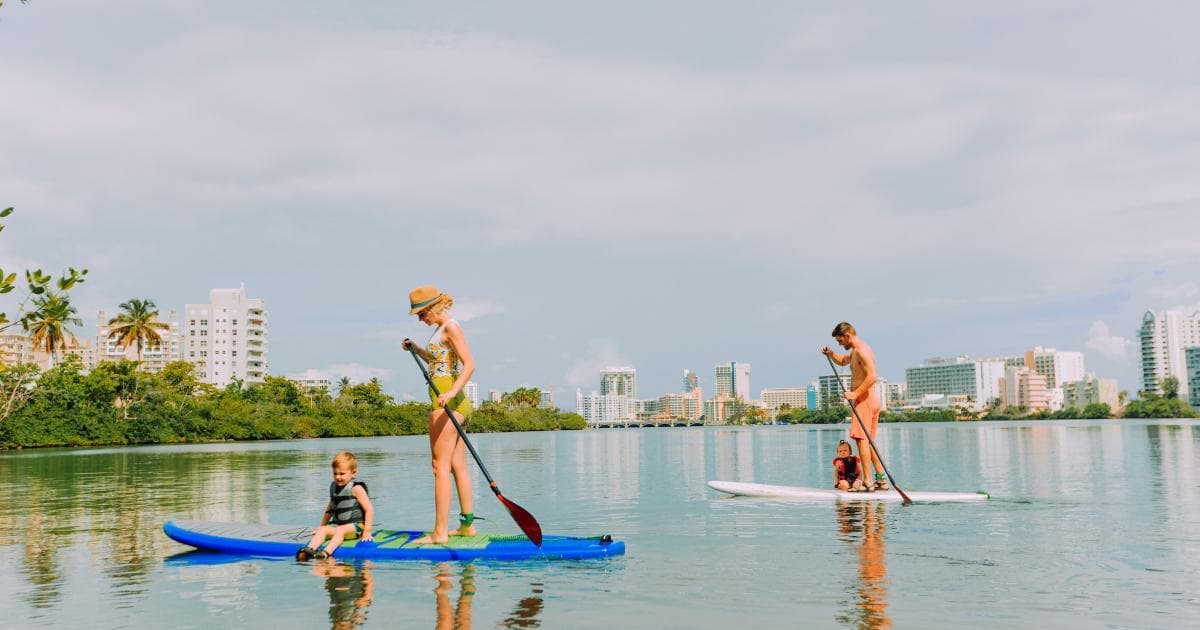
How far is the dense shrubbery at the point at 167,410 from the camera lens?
67438mm

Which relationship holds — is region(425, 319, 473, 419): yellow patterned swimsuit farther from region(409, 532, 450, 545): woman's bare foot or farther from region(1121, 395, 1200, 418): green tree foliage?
region(1121, 395, 1200, 418): green tree foliage

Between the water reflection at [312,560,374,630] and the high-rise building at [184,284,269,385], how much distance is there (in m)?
169

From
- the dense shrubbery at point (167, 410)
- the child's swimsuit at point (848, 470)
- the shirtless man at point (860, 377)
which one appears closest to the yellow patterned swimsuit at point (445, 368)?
the shirtless man at point (860, 377)

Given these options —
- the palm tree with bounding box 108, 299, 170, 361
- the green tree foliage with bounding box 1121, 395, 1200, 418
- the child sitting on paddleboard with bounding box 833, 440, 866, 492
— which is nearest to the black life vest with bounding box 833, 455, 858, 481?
the child sitting on paddleboard with bounding box 833, 440, 866, 492

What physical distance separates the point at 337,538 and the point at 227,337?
572 feet

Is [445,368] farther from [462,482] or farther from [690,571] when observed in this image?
[690,571]

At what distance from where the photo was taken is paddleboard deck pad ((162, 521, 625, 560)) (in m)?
9.23

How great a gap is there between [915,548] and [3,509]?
16.7 m

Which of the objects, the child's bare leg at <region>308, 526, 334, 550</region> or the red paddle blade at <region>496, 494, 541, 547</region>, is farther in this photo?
the child's bare leg at <region>308, 526, 334, 550</region>

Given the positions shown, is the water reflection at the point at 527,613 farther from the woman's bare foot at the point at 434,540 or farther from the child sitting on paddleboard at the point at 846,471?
the child sitting on paddleboard at the point at 846,471

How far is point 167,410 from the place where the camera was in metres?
81.2

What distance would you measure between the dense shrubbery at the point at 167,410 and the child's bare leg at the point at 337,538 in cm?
5054

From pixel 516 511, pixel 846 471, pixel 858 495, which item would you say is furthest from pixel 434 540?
pixel 846 471

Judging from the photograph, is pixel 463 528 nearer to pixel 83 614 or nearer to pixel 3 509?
pixel 83 614
